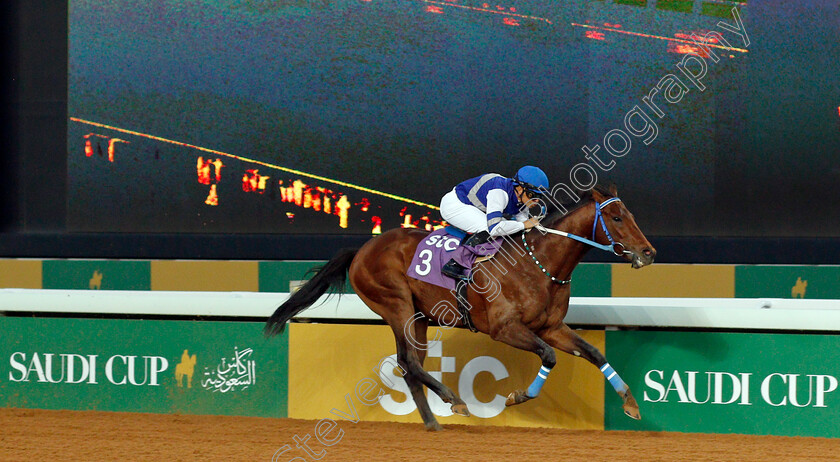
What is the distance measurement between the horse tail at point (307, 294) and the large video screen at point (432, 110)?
291cm


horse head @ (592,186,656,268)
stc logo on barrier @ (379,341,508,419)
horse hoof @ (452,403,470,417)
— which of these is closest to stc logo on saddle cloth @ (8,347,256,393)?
stc logo on barrier @ (379,341,508,419)

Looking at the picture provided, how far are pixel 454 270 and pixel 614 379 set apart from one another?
101cm

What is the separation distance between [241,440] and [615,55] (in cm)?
481

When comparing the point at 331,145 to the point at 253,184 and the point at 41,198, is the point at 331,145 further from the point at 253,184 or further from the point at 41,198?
the point at 41,198

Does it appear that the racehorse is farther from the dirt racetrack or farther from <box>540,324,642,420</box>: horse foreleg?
the dirt racetrack

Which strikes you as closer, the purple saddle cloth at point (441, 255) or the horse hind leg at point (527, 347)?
the horse hind leg at point (527, 347)

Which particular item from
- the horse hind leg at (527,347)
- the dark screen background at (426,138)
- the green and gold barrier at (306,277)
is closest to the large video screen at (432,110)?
the dark screen background at (426,138)

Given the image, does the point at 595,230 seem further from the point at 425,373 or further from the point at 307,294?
the point at 307,294

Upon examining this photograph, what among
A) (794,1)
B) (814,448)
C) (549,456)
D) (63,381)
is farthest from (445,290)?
(794,1)

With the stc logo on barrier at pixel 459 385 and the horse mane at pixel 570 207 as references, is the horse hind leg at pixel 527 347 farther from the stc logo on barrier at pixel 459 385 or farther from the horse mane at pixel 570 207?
the horse mane at pixel 570 207

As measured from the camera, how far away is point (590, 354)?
15.6 feet

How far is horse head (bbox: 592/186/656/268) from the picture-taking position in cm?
469

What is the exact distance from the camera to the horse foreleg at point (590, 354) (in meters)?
4.70

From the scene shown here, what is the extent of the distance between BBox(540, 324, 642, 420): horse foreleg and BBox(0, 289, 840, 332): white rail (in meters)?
0.31
